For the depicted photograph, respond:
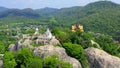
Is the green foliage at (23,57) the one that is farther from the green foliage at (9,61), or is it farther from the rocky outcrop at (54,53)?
the rocky outcrop at (54,53)

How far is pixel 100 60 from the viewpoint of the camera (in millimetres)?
37344

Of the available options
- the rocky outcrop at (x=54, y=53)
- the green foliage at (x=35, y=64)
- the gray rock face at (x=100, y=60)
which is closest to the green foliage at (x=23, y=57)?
the green foliage at (x=35, y=64)

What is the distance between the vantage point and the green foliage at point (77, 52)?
37188 millimetres

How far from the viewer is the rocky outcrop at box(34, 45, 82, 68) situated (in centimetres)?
3538

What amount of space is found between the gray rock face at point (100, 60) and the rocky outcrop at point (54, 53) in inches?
111

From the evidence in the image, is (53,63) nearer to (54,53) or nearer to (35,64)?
(35,64)

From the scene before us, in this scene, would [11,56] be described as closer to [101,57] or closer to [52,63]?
[52,63]

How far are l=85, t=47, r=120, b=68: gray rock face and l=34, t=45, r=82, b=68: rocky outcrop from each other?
2.83m

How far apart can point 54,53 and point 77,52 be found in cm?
349

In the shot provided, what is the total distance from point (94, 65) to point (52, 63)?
7.26 meters

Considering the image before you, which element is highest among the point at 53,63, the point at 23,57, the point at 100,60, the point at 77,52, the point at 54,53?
the point at 54,53

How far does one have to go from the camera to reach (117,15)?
162 meters

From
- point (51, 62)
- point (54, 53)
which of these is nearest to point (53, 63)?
point (51, 62)

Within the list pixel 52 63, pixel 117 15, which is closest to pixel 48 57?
pixel 52 63
